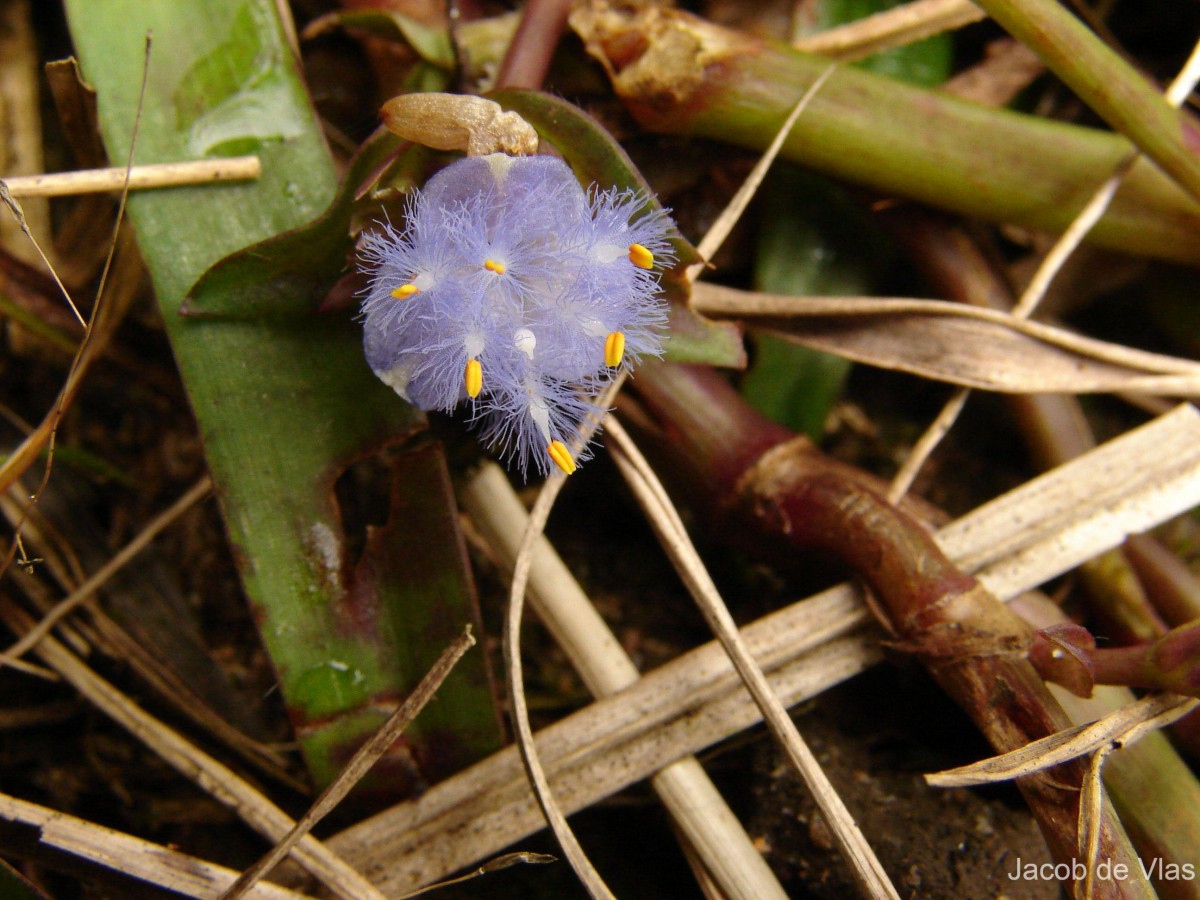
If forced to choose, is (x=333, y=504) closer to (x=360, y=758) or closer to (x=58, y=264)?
(x=360, y=758)

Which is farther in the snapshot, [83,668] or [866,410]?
[866,410]

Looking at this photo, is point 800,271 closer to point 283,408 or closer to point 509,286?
point 509,286

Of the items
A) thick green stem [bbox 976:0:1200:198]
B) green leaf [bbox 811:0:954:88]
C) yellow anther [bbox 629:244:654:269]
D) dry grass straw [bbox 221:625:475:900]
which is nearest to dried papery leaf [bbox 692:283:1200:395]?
thick green stem [bbox 976:0:1200:198]

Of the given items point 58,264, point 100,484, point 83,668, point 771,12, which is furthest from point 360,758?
point 771,12

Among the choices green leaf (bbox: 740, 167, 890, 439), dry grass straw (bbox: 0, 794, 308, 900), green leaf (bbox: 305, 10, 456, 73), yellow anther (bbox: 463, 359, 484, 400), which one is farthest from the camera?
green leaf (bbox: 740, 167, 890, 439)

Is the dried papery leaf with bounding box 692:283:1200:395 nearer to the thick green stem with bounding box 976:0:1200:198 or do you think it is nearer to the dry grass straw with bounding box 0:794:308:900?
the thick green stem with bounding box 976:0:1200:198

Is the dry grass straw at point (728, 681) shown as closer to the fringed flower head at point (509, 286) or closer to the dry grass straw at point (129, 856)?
the dry grass straw at point (129, 856)
